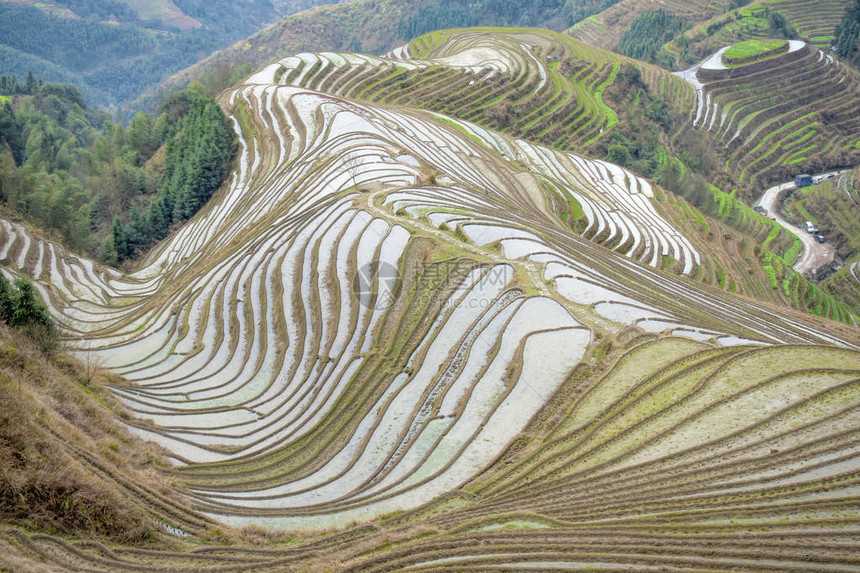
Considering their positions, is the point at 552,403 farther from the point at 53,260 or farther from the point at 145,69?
the point at 145,69

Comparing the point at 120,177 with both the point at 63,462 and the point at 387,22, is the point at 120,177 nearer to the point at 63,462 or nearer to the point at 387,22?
the point at 63,462

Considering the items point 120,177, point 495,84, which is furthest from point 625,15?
point 120,177

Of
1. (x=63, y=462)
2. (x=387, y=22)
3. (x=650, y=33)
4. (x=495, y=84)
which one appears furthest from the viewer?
(x=387, y=22)

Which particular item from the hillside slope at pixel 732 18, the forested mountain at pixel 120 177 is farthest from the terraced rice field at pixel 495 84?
the hillside slope at pixel 732 18

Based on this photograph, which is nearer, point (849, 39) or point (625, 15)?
point (849, 39)

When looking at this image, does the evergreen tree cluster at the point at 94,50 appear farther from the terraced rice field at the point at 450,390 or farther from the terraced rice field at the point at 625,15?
the terraced rice field at the point at 450,390

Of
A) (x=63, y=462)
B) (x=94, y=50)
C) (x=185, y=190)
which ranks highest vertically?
(x=94, y=50)
